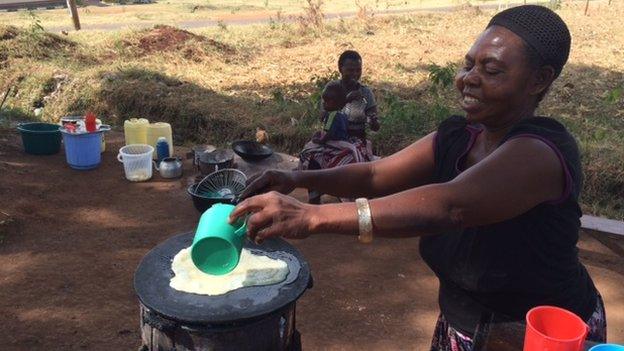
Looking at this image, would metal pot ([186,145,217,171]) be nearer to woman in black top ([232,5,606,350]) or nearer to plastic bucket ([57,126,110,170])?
plastic bucket ([57,126,110,170])

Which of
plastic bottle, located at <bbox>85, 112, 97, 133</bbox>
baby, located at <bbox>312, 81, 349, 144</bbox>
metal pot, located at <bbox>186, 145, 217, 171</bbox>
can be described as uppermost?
baby, located at <bbox>312, 81, 349, 144</bbox>

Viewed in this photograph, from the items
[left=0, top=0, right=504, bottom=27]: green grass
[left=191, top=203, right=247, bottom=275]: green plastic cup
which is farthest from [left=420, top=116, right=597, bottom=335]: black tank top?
[left=0, top=0, right=504, bottom=27]: green grass

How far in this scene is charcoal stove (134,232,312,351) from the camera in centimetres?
200

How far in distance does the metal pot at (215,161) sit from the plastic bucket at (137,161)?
639 millimetres

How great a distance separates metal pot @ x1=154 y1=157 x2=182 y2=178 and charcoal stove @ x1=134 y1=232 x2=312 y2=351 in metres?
4.01

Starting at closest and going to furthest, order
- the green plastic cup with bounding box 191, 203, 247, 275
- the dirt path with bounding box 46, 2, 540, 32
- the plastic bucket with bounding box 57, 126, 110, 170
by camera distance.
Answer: the green plastic cup with bounding box 191, 203, 247, 275 < the plastic bucket with bounding box 57, 126, 110, 170 < the dirt path with bounding box 46, 2, 540, 32

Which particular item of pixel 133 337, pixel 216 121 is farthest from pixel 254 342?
pixel 216 121

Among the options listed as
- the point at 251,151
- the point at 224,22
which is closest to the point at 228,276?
the point at 251,151

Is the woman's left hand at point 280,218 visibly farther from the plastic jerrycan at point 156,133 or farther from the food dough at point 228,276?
the plastic jerrycan at point 156,133

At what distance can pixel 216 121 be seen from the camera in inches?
312

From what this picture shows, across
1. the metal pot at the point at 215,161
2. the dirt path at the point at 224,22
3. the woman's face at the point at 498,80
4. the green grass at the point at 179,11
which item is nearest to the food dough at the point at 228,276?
the woman's face at the point at 498,80

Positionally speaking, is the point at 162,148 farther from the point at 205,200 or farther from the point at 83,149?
the point at 205,200

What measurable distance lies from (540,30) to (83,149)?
5666 mm

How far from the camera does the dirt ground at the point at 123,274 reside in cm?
357
